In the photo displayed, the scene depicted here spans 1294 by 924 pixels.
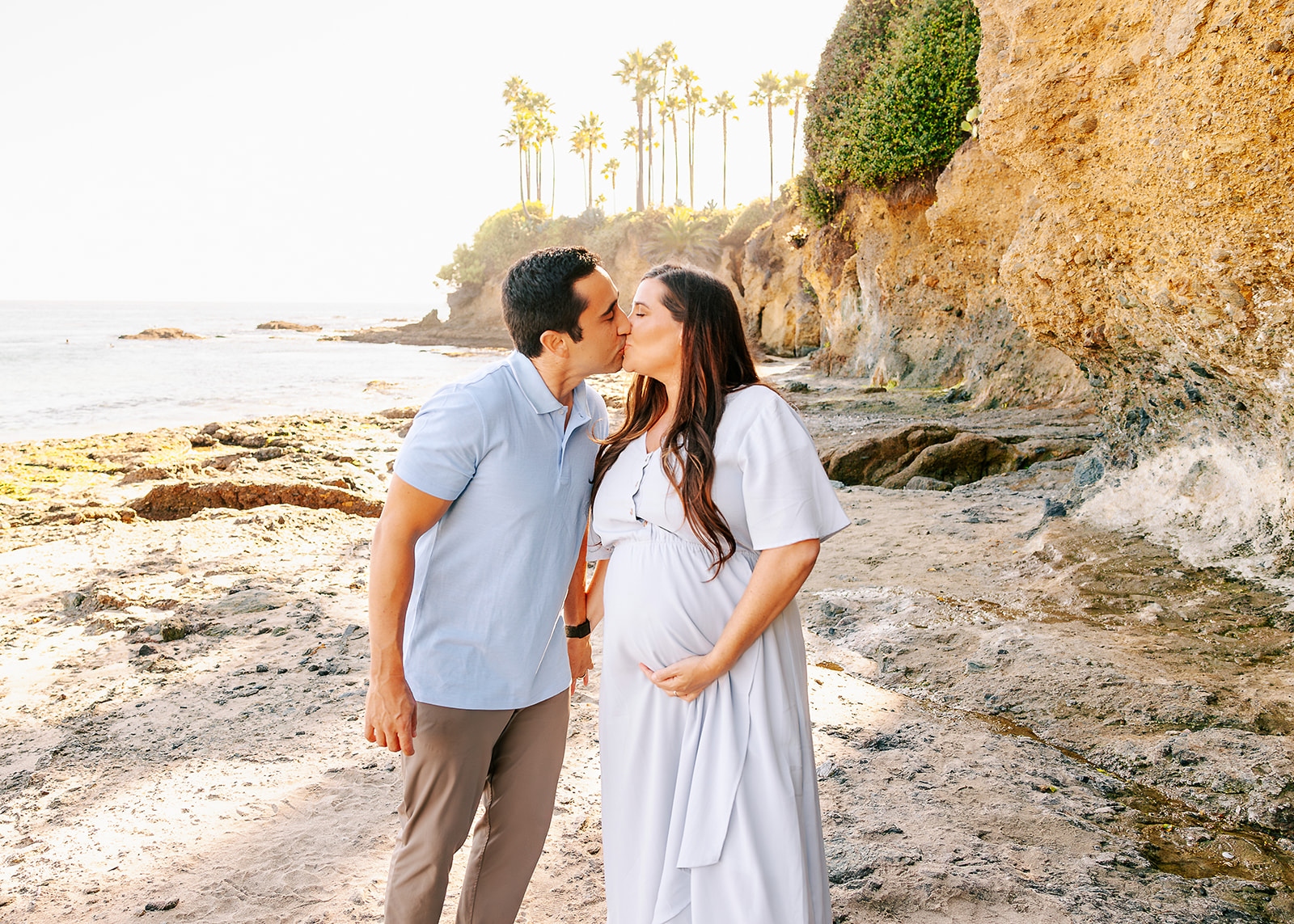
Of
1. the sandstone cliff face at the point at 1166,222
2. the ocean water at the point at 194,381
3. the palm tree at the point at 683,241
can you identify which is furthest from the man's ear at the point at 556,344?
the palm tree at the point at 683,241

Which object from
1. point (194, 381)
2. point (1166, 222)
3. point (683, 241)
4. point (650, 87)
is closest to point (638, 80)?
point (650, 87)

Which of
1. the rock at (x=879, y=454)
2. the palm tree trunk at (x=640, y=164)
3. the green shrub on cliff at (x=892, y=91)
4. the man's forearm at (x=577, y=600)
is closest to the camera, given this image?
the man's forearm at (x=577, y=600)

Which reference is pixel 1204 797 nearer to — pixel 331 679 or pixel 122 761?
pixel 331 679

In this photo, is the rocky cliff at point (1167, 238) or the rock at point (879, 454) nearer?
the rocky cliff at point (1167, 238)

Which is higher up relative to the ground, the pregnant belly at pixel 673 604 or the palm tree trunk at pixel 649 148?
the palm tree trunk at pixel 649 148

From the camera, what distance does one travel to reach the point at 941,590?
5.79 meters

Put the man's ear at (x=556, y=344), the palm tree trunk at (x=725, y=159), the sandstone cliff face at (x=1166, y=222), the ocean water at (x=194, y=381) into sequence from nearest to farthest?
the man's ear at (x=556, y=344), the sandstone cliff face at (x=1166, y=222), the ocean water at (x=194, y=381), the palm tree trunk at (x=725, y=159)

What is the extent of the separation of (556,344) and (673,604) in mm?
822

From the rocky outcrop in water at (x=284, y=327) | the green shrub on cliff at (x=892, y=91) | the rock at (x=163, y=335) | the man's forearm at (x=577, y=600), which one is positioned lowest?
the man's forearm at (x=577, y=600)

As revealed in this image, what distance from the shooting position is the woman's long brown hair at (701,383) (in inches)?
82.7

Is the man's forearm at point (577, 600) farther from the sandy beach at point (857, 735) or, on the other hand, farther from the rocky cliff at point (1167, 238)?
the rocky cliff at point (1167, 238)

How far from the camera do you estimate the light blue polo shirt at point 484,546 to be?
7.11 ft

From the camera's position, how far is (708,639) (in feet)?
7.02

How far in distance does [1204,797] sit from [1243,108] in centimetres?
343
